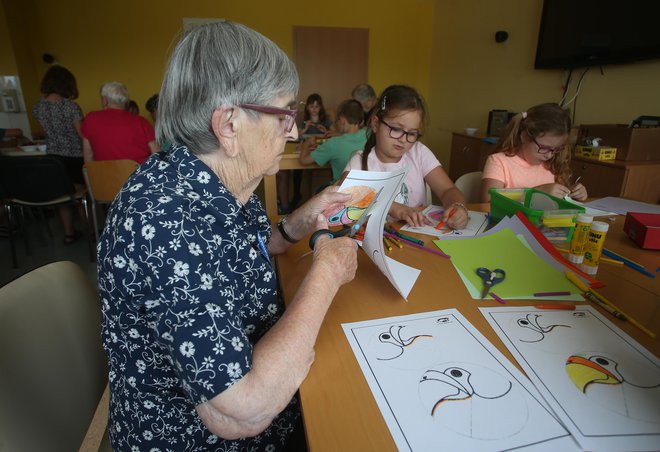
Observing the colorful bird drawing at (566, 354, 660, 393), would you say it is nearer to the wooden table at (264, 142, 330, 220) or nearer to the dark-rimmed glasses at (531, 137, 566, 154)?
the dark-rimmed glasses at (531, 137, 566, 154)

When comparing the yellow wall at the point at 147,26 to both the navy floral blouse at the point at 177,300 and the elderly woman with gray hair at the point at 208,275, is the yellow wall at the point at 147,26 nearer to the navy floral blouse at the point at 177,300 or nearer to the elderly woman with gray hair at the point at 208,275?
the elderly woman with gray hair at the point at 208,275

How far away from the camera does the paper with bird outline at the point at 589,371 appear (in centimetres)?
51

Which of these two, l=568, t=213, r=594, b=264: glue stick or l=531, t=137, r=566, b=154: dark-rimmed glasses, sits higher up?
l=531, t=137, r=566, b=154: dark-rimmed glasses

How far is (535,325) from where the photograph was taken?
743 millimetres

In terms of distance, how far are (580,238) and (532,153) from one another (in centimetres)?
104

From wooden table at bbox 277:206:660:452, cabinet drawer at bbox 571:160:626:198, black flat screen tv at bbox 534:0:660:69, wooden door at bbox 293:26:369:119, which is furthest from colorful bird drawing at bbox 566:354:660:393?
wooden door at bbox 293:26:369:119

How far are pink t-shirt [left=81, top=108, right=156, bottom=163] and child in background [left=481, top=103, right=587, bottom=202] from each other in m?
2.73

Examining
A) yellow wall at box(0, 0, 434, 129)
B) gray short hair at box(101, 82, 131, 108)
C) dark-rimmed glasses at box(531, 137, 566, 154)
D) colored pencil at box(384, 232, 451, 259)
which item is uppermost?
yellow wall at box(0, 0, 434, 129)

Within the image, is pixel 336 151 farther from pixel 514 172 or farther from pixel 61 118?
pixel 61 118

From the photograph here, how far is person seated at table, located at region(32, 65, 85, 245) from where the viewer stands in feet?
10.8

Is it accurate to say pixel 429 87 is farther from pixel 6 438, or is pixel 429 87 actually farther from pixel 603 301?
pixel 6 438

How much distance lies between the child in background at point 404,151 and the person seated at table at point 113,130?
84.0 inches

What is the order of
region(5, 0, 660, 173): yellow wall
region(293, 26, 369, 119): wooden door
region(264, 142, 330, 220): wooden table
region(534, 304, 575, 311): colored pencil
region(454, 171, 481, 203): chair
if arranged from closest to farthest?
region(534, 304, 575, 311): colored pencil < region(454, 171, 481, 203): chair < region(264, 142, 330, 220): wooden table < region(5, 0, 660, 173): yellow wall < region(293, 26, 369, 119): wooden door

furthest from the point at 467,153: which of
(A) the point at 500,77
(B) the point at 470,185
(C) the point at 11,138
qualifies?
(C) the point at 11,138
